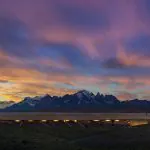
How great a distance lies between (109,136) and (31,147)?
77.9 feet

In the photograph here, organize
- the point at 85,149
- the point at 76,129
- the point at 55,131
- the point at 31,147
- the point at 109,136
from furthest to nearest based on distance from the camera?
the point at 76,129 < the point at 55,131 < the point at 109,136 < the point at 85,149 < the point at 31,147

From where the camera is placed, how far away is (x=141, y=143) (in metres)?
61.3

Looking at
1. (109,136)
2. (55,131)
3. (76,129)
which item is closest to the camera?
(109,136)

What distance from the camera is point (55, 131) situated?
106 m

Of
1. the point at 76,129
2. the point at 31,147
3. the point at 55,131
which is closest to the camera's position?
the point at 31,147

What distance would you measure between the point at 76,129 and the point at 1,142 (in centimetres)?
A: 5746

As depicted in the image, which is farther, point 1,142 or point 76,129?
point 76,129

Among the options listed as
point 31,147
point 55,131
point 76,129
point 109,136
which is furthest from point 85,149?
point 76,129

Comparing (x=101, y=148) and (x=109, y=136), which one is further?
(x=109, y=136)

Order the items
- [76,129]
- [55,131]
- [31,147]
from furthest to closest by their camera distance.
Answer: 1. [76,129]
2. [55,131]
3. [31,147]

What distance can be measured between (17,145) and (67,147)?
264 inches

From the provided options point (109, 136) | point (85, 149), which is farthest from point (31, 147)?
point (109, 136)

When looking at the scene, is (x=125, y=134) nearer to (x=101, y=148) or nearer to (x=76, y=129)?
(x=101, y=148)

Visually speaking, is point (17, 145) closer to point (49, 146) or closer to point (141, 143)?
point (49, 146)
